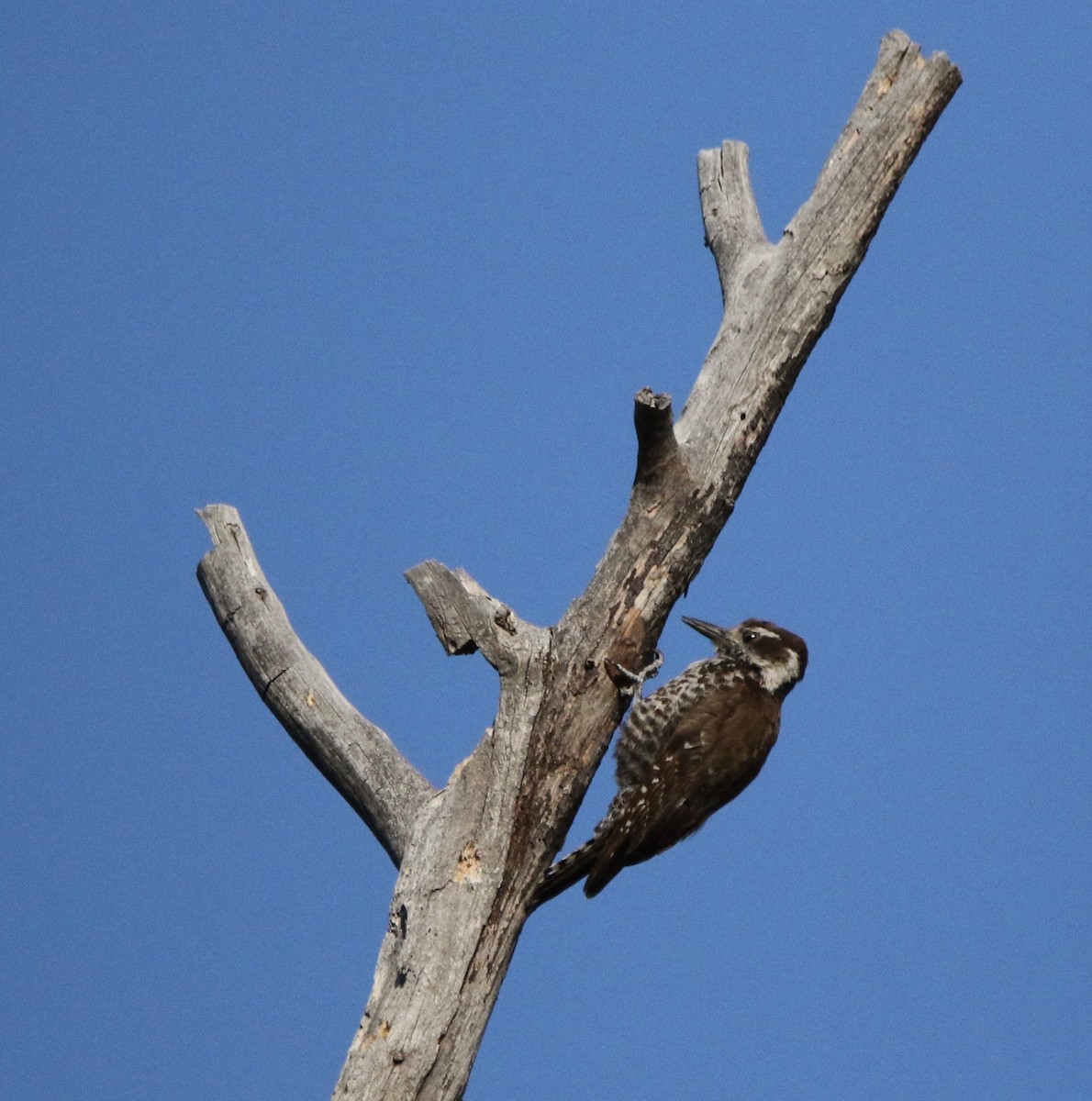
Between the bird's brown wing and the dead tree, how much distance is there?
662 millimetres

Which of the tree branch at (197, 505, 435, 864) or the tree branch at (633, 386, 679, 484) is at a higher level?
the tree branch at (633, 386, 679, 484)

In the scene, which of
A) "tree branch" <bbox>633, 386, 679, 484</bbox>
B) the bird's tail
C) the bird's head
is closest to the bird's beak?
the bird's head

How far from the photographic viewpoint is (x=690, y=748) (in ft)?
14.8

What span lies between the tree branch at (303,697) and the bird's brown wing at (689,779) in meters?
0.71

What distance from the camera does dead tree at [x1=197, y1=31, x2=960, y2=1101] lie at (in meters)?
3.51

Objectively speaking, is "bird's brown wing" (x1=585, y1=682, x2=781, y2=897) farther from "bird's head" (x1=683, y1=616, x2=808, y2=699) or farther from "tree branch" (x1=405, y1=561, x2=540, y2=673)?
"tree branch" (x1=405, y1=561, x2=540, y2=673)

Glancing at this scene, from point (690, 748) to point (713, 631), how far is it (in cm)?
65

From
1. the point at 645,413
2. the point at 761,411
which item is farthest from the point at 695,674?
the point at 645,413

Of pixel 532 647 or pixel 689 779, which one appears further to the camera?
pixel 689 779

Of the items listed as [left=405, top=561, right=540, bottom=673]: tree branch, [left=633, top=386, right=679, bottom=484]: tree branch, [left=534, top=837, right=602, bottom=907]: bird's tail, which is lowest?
[left=534, top=837, right=602, bottom=907]: bird's tail

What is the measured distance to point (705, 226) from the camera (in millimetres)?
4605

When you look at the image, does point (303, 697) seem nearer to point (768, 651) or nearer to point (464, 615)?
point (464, 615)

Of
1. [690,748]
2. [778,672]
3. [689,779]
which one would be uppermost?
[778,672]

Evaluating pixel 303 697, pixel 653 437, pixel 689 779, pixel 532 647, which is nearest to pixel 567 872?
pixel 689 779
